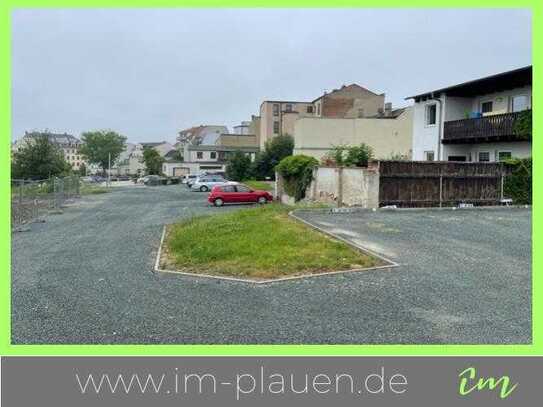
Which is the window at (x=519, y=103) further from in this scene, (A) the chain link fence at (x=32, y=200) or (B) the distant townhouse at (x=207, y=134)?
(B) the distant townhouse at (x=207, y=134)

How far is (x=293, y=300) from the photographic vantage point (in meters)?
6.56

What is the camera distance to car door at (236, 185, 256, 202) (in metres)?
27.7

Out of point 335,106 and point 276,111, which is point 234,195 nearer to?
point 335,106

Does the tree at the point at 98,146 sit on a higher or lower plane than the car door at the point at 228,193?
higher

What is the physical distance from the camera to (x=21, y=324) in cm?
576

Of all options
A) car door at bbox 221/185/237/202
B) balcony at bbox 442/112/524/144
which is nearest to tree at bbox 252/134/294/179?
car door at bbox 221/185/237/202

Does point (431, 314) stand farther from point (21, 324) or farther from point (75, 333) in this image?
point (21, 324)

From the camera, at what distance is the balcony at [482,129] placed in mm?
22513

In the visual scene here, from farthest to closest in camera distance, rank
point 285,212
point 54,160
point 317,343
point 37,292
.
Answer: point 54,160, point 285,212, point 37,292, point 317,343

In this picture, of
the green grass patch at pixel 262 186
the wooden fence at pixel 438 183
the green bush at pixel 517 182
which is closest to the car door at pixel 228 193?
the green grass patch at pixel 262 186

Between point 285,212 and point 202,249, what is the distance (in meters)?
6.46

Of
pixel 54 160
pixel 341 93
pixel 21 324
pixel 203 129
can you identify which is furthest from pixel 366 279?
pixel 203 129

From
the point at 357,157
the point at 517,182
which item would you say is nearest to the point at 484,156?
the point at 517,182

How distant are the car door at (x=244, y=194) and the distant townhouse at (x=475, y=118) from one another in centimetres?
1166
